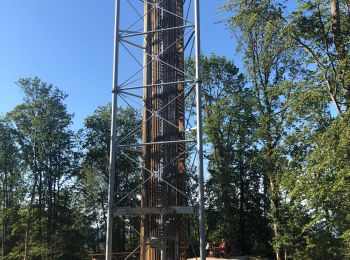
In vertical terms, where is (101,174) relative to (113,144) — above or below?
above

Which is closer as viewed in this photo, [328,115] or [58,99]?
[328,115]

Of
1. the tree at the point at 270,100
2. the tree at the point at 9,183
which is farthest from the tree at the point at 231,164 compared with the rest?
the tree at the point at 9,183

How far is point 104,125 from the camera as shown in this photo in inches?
1567

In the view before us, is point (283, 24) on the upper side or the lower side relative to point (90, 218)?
upper

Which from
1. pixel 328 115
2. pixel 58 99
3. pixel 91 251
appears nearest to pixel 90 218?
pixel 91 251

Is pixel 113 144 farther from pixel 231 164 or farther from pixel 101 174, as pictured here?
pixel 101 174

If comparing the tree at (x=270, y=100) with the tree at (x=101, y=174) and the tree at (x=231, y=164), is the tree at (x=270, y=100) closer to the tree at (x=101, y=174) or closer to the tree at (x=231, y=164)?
the tree at (x=231, y=164)

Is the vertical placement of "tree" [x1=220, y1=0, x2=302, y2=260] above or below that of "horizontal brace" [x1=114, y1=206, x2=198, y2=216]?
above

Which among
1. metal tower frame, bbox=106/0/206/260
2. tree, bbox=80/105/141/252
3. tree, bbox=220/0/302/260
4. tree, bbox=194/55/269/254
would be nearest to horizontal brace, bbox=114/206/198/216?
metal tower frame, bbox=106/0/206/260

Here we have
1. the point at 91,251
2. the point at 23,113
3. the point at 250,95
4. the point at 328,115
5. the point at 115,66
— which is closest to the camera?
the point at 115,66

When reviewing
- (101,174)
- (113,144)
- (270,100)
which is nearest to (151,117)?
(113,144)

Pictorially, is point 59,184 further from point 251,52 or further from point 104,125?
point 251,52

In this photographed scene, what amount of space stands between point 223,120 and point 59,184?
15.2 metres

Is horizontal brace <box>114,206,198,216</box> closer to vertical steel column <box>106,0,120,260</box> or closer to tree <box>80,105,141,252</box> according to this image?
vertical steel column <box>106,0,120,260</box>
